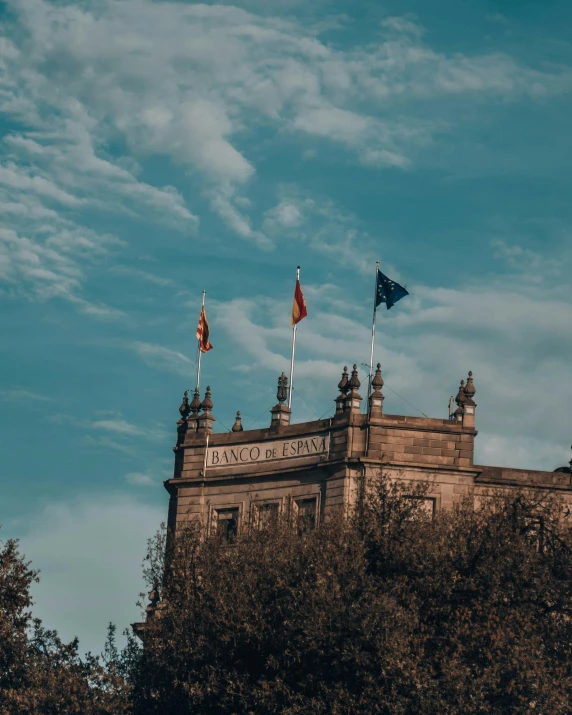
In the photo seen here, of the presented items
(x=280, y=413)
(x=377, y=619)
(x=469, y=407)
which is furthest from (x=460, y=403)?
(x=377, y=619)

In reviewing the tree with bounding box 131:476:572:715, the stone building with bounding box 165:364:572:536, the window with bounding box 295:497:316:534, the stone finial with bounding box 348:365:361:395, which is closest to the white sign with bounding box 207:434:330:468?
the stone building with bounding box 165:364:572:536

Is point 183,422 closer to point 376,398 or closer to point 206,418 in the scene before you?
point 206,418

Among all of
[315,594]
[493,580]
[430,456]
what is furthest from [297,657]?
[430,456]

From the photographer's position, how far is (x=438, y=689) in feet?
182

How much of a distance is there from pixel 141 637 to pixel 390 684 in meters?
11.9

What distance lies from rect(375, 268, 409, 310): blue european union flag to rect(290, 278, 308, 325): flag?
3.87 metres

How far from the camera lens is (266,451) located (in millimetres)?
80500

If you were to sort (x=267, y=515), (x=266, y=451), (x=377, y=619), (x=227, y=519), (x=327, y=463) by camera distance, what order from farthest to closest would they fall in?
(x=227, y=519)
(x=266, y=451)
(x=327, y=463)
(x=267, y=515)
(x=377, y=619)

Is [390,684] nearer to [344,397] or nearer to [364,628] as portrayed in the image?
[364,628]

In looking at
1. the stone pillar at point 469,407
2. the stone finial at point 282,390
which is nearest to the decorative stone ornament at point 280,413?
the stone finial at point 282,390

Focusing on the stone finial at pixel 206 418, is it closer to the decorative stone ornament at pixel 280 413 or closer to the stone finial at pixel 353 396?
the decorative stone ornament at pixel 280 413

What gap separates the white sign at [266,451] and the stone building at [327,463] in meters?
0.05

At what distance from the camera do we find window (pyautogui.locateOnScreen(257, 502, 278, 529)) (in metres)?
65.8

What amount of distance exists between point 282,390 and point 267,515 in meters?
12.4
